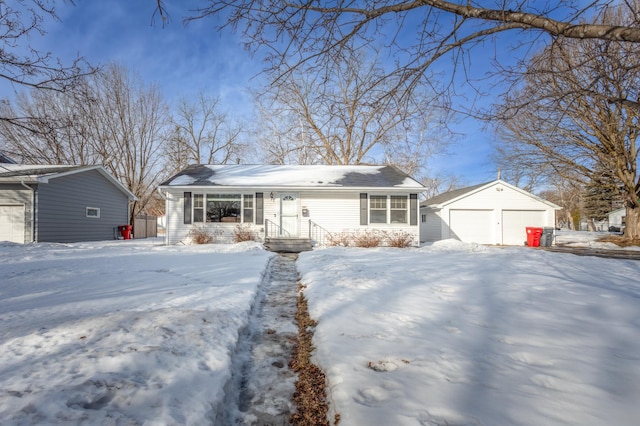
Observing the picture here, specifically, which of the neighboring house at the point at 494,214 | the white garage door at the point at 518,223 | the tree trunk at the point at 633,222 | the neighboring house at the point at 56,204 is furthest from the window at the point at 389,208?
the neighboring house at the point at 56,204

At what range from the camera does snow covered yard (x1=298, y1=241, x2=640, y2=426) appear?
155 centimetres

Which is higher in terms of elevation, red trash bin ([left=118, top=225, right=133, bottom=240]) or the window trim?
the window trim

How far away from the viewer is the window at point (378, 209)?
12062 mm

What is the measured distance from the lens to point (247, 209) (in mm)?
11820

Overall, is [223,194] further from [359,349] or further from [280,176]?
[359,349]

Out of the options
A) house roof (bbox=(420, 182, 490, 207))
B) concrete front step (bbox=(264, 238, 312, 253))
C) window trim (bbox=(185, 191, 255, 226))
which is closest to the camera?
concrete front step (bbox=(264, 238, 312, 253))

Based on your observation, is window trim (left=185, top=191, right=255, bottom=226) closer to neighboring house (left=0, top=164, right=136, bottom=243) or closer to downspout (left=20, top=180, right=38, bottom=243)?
neighboring house (left=0, top=164, right=136, bottom=243)

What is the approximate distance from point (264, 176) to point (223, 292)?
31.5 feet

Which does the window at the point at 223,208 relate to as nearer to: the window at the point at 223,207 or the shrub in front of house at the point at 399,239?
the window at the point at 223,207

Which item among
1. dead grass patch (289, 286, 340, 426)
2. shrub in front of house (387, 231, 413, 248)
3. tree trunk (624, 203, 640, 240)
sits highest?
tree trunk (624, 203, 640, 240)

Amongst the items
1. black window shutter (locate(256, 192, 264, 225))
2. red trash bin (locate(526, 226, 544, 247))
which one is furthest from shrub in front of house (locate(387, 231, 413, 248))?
red trash bin (locate(526, 226, 544, 247))

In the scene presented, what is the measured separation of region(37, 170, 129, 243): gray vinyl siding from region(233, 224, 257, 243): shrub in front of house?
776 cm

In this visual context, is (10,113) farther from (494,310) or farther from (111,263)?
(494,310)

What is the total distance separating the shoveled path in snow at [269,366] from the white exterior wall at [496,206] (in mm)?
13158
